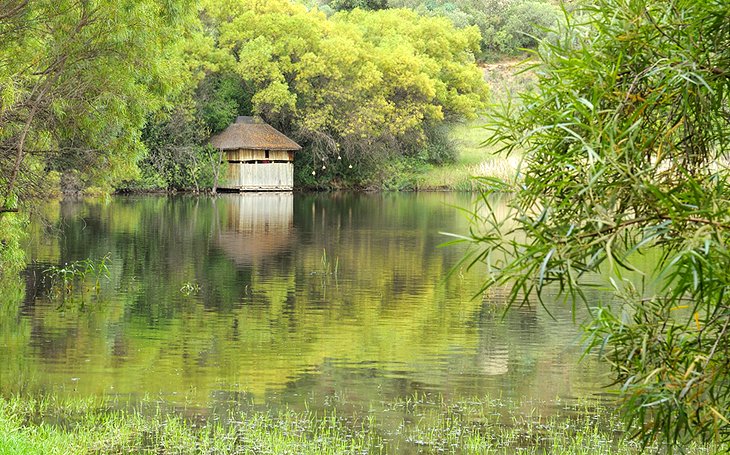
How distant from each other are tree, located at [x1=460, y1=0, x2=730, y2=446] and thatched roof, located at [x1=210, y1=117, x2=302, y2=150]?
51.3 m

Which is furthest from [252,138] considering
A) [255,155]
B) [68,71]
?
[68,71]

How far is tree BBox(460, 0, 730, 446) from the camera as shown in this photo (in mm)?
4266

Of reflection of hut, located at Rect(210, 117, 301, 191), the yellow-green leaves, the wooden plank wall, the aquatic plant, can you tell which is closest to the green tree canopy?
the yellow-green leaves

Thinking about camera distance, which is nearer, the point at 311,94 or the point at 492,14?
the point at 311,94

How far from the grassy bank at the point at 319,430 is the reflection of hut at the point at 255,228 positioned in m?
15.1

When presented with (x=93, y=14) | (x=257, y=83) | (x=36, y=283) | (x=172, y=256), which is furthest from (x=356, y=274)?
(x=257, y=83)

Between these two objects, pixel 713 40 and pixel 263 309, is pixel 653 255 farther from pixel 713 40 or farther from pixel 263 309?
pixel 713 40

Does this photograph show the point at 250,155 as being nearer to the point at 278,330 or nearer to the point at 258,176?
the point at 258,176

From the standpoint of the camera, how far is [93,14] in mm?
16297

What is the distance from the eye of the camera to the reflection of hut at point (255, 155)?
185ft

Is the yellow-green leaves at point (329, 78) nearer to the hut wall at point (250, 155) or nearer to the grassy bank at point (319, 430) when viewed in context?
the hut wall at point (250, 155)

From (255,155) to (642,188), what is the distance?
53.7 metres

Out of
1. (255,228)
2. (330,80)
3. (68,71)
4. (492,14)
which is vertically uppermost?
(492,14)

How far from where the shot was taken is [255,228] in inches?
1428
